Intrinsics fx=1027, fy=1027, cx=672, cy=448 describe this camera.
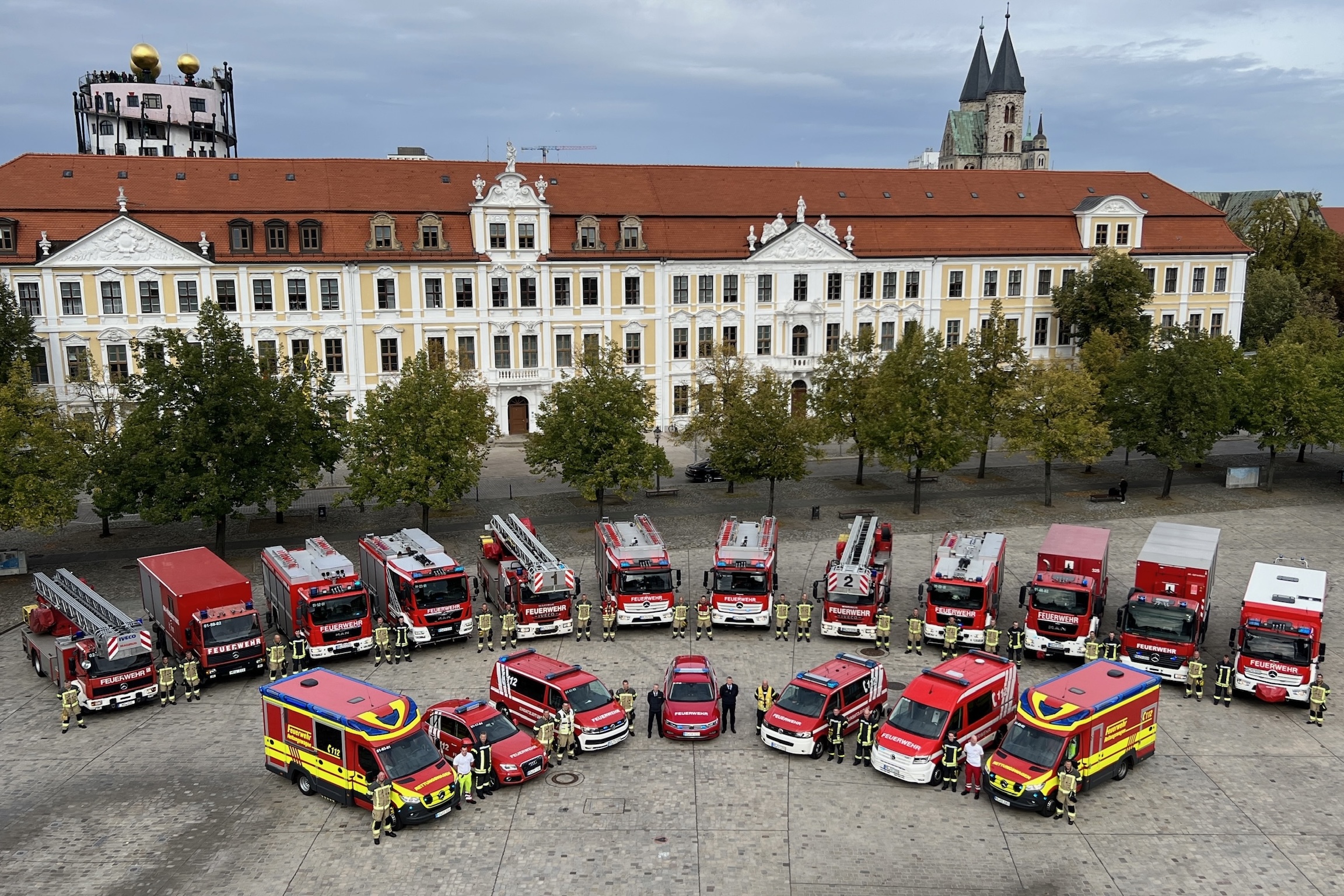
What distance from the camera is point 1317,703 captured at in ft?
81.6

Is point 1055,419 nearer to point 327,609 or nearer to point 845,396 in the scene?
point 845,396

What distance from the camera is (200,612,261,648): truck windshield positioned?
27.5m

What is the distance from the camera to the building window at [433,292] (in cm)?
6056

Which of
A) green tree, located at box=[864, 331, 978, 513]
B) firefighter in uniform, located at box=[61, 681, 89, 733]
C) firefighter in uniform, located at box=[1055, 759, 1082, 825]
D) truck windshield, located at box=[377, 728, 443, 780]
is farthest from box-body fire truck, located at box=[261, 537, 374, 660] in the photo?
green tree, located at box=[864, 331, 978, 513]

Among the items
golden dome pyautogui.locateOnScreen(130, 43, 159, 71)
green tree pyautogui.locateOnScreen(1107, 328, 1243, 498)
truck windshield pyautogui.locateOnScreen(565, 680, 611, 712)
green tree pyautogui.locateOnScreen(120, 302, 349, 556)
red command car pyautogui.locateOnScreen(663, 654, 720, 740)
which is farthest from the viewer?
golden dome pyautogui.locateOnScreen(130, 43, 159, 71)

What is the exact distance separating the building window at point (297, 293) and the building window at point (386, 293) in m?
4.00

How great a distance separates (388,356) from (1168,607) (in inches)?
1808

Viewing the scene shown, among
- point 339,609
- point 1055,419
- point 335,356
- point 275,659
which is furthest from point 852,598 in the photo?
point 335,356

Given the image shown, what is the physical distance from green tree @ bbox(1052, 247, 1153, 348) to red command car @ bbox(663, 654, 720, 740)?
161 feet

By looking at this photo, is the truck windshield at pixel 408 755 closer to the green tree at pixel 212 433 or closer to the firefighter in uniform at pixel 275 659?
the firefighter in uniform at pixel 275 659

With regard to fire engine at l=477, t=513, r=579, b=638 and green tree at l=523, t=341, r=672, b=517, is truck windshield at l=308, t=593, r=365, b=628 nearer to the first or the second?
fire engine at l=477, t=513, r=579, b=638

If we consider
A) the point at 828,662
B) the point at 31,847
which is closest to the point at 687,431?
the point at 828,662

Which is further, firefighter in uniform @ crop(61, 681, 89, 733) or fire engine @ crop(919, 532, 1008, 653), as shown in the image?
fire engine @ crop(919, 532, 1008, 653)

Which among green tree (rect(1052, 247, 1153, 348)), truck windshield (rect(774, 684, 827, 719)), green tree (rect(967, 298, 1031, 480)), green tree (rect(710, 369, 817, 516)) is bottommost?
truck windshield (rect(774, 684, 827, 719))
